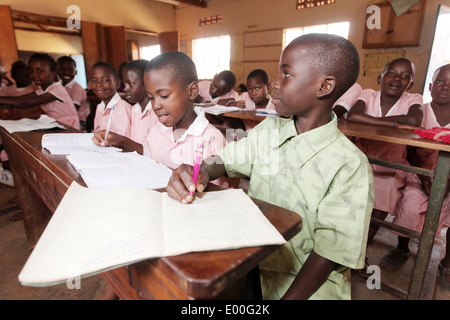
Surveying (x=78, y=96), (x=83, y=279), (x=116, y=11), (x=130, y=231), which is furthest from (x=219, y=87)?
(x=116, y=11)

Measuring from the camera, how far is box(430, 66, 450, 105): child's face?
74.1 inches

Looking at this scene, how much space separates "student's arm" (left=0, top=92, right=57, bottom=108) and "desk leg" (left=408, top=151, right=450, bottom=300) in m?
2.96

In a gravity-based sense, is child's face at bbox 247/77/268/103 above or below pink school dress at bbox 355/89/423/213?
above

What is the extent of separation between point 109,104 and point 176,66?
1.06 metres

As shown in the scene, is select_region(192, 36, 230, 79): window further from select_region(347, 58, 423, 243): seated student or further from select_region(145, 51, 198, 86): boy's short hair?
select_region(145, 51, 198, 86): boy's short hair

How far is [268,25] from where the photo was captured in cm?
624

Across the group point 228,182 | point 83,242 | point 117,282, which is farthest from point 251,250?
A: point 228,182

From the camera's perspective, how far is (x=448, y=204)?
5.53 feet

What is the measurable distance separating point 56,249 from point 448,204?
2.16m

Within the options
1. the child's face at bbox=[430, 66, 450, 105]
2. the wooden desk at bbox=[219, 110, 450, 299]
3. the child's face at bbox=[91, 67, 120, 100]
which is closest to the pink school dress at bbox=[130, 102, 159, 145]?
the child's face at bbox=[91, 67, 120, 100]

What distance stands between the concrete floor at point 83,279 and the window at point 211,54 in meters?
6.31

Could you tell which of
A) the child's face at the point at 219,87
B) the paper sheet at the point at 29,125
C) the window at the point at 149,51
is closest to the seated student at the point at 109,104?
the paper sheet at the point at 29,125

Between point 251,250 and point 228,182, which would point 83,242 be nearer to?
point 251,250

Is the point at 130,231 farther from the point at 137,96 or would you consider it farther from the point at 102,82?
the point at 102,82
